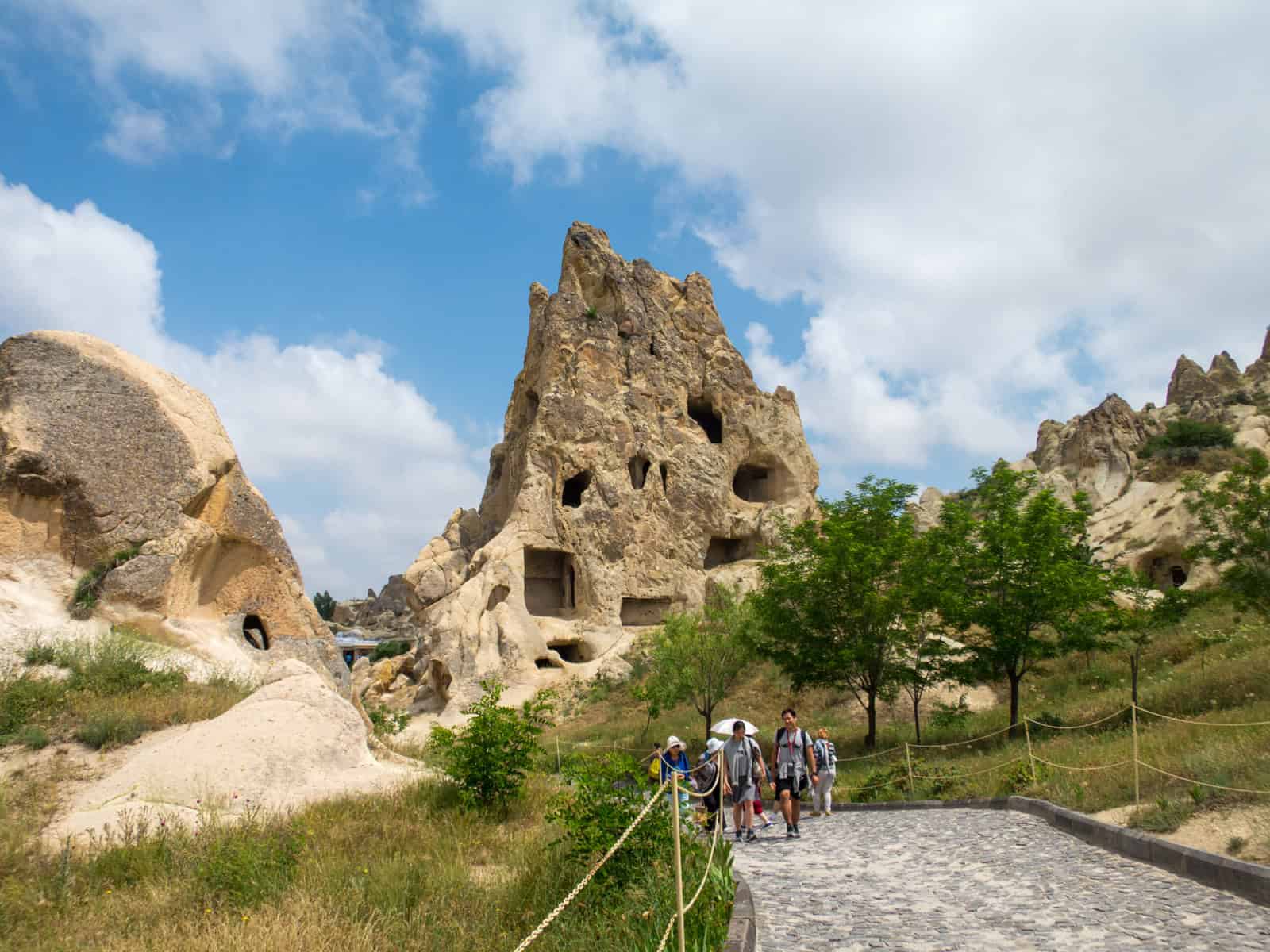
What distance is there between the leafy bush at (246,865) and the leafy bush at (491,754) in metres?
2.01

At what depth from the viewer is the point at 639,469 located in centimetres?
3316

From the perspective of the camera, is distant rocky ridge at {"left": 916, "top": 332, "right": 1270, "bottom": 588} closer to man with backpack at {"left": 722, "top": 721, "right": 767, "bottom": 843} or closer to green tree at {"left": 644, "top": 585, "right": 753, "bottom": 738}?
green tree at {"left": 644, "top": 585, "right": 753, "bottom": 738}

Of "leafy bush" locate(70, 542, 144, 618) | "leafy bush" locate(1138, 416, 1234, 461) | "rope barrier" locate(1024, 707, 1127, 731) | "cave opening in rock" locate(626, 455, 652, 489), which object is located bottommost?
"rope barrier" locate(1024, 707, 1127, 731)

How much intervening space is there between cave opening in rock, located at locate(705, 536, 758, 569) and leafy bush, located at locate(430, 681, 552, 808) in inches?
997

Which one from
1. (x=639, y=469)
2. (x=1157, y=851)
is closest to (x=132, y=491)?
(x=1157, y=851)

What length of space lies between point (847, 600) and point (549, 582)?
16966 millimetres

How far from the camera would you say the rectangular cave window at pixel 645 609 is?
31.4 meters

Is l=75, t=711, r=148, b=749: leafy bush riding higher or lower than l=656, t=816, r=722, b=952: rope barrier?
higher

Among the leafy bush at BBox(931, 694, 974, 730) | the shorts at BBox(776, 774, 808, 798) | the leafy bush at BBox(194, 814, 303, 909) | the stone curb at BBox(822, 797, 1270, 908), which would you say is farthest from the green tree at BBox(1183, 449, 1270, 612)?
the leafy bush at BBox(194, 814, 303, 909)

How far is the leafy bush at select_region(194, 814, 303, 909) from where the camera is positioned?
5.19 m

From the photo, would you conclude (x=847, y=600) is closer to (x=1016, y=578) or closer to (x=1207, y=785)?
(x=1016, y=578)

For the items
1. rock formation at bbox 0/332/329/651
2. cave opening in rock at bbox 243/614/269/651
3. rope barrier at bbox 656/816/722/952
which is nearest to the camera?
rope barrier at bbox 656/816/722/952

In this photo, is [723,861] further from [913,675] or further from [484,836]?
[913,675]

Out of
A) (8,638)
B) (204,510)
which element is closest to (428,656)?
(204,510)
